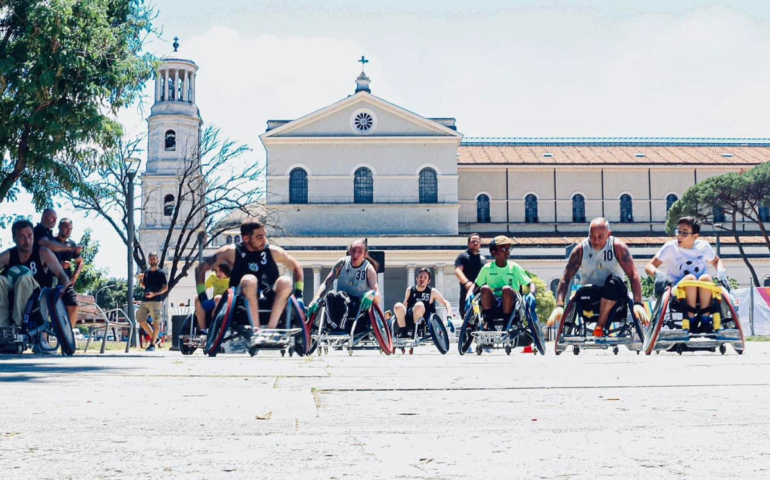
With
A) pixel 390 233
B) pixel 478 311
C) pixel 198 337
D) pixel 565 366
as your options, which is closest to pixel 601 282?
pixel 478 311

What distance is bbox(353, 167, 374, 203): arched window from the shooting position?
5909cm

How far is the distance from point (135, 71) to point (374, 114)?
146ft

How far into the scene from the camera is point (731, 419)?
3578 mm

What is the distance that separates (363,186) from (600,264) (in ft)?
163

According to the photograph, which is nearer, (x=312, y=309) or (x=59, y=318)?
(x=59, y=318)

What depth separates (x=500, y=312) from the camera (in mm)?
10680

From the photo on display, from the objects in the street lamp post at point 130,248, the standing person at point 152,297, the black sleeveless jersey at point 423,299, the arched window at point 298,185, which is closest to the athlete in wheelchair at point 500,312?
the black sleeveless jersey at point 423,299

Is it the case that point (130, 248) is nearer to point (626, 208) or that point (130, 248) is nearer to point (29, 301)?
point (29, 301)

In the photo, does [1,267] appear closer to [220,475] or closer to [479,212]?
[220,475]

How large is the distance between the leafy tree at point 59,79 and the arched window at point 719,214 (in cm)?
4898

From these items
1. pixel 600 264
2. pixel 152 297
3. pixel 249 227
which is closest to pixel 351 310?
pixel 249 227

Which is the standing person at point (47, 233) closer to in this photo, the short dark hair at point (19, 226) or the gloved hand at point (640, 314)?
the short dark hair at point (19, 226)

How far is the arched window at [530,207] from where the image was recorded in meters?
64.3

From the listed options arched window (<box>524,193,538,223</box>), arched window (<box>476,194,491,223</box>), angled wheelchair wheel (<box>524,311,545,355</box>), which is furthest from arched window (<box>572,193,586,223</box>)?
angled wheelchair wheel (<box>524,311,545,355</box>)
